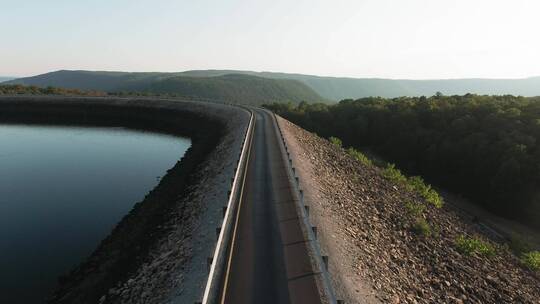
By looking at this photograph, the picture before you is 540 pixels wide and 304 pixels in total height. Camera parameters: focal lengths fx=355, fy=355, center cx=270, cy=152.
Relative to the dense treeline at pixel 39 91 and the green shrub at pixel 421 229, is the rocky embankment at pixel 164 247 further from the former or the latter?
the dense treeline at pixel 39 91

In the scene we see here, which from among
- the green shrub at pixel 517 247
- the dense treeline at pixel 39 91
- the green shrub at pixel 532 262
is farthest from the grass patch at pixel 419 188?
the dense treeline at pixel 39 91

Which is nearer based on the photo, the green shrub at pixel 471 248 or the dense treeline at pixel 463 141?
the green shrub at pixel 471 248

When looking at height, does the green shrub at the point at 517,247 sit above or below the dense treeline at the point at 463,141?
below

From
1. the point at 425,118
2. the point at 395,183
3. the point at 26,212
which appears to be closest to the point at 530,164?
the point at 395,183

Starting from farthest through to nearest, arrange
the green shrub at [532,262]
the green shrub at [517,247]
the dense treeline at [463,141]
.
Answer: the dense treeline at [463,141] < the green shrub at [517,247] < the green shrub at [532,262]

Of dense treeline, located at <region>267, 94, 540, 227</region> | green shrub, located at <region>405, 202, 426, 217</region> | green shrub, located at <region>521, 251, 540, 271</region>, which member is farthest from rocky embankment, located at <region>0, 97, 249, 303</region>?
dense treeline, located at <region>267, 94, 540, 227</region>

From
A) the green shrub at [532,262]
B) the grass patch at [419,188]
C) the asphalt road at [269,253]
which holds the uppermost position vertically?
the asphalt road at [269,253]

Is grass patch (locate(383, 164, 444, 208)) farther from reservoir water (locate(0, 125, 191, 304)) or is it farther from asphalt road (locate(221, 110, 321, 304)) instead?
reservoir water (locate(0, 125, 191, 304))

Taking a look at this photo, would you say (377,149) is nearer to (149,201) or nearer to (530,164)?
(530,164)
